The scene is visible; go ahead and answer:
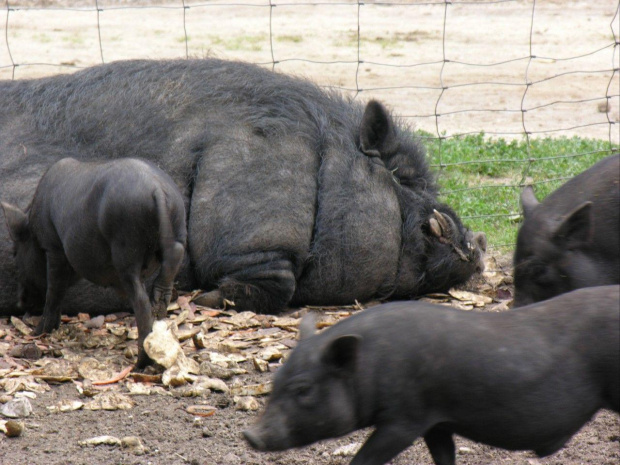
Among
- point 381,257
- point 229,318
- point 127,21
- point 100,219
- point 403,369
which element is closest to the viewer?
point 403,369

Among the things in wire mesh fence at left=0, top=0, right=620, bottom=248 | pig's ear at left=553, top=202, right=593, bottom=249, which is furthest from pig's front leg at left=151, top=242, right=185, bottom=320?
wire mesh fence at left=0, top=0, right=620, bottom=248

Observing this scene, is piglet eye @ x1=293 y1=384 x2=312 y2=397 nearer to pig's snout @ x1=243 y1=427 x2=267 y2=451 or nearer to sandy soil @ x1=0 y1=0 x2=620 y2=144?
pig's snout @ x1=243 y1=427 x2=267 y2=451

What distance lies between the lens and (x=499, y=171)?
8.02 m

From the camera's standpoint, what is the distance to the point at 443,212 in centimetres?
580

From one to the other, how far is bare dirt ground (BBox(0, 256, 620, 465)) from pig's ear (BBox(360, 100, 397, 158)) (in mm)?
1008

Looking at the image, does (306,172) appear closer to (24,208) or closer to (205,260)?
(205,260)

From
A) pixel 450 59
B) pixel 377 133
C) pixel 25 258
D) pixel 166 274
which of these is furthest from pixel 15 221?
pixel 450 59

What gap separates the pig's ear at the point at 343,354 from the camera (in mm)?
2647

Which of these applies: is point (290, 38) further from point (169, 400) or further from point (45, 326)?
point (169, 400)

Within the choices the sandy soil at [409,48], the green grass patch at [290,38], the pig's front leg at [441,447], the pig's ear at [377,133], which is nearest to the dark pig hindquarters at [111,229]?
the pig's ear at [377,133]

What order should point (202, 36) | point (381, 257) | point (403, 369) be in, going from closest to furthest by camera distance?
point (403, 369), point (381, 257), point (202, 36)

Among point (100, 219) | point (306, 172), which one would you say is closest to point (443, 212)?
point (306, 172)

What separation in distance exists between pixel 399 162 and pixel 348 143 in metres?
0.33

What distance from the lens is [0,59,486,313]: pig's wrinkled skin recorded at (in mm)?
5445
